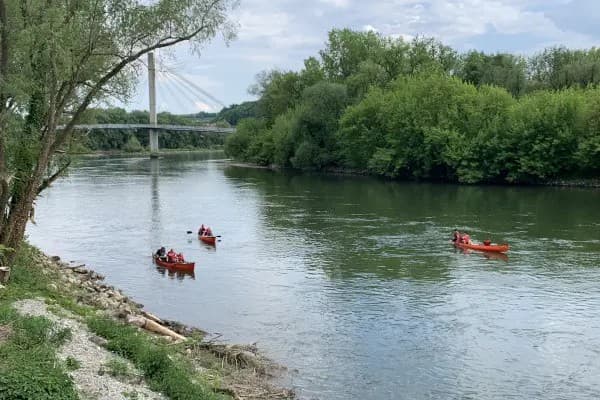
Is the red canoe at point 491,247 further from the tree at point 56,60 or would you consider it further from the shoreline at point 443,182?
the shoreline at point 443,182

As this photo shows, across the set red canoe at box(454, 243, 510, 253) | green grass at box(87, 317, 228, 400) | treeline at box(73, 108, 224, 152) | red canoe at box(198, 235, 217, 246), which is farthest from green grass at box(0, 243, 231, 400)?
treeline at box(73, 108, 224, 152)

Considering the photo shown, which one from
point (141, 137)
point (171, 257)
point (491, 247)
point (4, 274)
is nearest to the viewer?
point (4, 274)

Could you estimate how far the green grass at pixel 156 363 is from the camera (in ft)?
41.3

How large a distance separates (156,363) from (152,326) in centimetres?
515

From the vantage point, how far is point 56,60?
18.3m

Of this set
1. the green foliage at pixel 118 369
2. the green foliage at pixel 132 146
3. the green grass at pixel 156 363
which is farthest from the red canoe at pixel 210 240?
Answer: the green foliage at pixel 132 146

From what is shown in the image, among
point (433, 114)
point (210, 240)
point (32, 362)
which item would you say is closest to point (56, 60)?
point (32, 362)

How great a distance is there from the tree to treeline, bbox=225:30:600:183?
53.0 meters

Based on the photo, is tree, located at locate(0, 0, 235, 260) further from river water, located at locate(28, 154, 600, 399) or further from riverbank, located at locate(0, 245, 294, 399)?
river water, located at locate(28, 154, 600, 399)

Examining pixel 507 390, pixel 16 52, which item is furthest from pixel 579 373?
pixel 16 52

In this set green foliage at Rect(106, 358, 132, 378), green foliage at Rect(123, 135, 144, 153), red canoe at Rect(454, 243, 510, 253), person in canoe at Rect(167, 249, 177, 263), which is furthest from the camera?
green foliage at Rect(123, 135, 144, 153)

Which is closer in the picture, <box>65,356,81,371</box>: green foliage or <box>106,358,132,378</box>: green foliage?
<box>65,356,81,371</box>: green foliage

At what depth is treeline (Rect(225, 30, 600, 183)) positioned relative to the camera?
221ft

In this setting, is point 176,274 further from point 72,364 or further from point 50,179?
point 72,364
